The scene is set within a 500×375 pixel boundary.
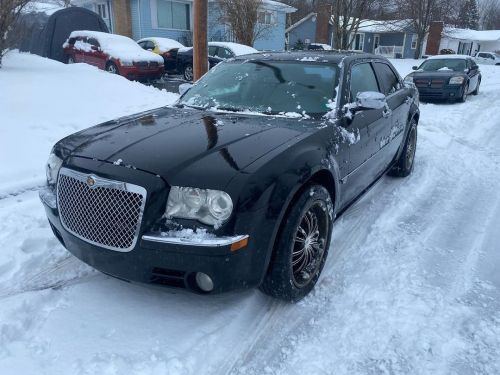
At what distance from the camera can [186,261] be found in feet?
7.90

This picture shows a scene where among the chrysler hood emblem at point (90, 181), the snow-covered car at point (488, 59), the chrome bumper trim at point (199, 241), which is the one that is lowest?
the snow-covered car at point (488, 59)

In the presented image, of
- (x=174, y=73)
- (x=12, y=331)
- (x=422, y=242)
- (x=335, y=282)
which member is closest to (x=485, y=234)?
(x=422, y=242)

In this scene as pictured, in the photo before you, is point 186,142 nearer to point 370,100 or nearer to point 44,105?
point 370,100

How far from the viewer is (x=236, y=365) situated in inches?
96.9

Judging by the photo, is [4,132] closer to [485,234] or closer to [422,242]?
[422,242]

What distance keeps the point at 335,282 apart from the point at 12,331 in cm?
221

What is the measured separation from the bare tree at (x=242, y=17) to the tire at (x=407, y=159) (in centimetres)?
1890

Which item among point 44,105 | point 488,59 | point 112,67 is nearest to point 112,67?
point 112,67

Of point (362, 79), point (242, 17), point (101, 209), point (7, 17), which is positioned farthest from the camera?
point (242, 17)

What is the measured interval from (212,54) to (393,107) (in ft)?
40.3

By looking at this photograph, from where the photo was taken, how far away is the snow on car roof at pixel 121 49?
545 inches

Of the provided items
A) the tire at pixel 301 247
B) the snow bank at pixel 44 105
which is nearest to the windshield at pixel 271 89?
the tire at pixel 301 247

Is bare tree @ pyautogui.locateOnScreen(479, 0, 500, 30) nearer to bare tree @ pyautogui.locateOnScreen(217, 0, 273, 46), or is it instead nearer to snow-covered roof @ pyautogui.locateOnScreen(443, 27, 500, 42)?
snow-covered roof @ pyautogui.locateOnScreen(443, 27, 500, 42)

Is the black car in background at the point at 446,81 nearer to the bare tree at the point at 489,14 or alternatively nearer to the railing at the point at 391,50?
the railing at the point at 391,50
